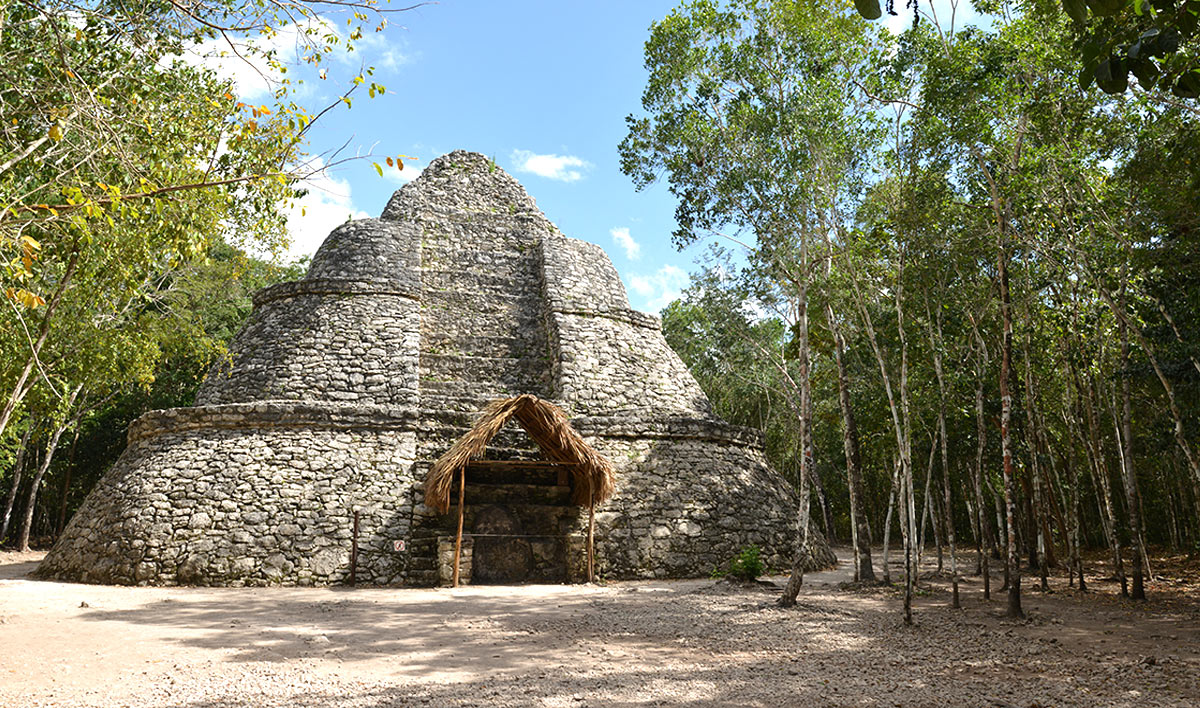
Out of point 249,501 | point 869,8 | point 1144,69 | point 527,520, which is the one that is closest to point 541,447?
point 527,520

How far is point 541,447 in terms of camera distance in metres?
10.7

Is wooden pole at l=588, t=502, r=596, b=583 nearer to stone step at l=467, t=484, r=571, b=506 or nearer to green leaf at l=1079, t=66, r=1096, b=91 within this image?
stone step at l=467, t=484, r=571, b=506

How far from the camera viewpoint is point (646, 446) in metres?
12.1

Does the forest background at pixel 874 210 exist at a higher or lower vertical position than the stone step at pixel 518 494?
higher

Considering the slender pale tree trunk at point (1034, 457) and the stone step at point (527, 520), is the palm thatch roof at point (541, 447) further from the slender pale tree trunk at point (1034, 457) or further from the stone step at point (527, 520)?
the slender pale tree trunk at point (1034, 457)

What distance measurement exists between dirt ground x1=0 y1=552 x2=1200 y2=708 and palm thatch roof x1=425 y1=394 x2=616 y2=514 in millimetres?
1521

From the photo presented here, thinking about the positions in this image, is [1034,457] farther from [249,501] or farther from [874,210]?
[249,501]

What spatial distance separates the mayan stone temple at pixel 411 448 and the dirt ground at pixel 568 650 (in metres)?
0.87

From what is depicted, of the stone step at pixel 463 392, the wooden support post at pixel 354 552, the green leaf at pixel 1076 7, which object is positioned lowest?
the wooden support post at pixel 354 552

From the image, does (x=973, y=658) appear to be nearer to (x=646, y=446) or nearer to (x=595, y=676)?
(x=595, y=676)

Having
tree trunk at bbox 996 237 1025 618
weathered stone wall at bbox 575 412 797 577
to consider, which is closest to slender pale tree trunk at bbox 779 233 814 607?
weathered stone wall at bbox 575 412 797 577

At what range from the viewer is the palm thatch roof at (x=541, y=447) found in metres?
9.60

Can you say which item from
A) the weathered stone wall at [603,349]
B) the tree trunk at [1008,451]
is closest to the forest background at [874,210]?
the tree trunk at [1008,451]

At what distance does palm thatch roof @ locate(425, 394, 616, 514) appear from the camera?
9.60 metres
